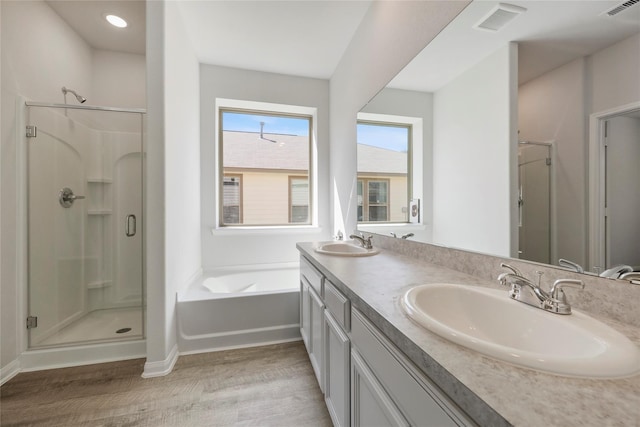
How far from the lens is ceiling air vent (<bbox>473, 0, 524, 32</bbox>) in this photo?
36.9 inches

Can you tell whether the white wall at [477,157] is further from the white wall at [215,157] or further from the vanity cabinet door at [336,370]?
the white wall at [215,157]

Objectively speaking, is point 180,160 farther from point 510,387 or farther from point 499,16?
point 510,387

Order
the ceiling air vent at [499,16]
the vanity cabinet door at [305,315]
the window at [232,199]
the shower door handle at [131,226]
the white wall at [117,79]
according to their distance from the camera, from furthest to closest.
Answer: the window at [232,199] → the white wall at [117,79] → the shower door handle at [131,226] → the vanity cabinet door at [305,315] → the ceiling air vent at [499,16]

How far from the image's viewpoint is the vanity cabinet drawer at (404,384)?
49 cm

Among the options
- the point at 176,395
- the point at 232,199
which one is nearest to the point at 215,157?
the point at 232,199

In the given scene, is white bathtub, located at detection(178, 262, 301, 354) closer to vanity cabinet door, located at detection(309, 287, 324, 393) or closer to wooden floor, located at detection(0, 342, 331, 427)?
wooden floor, located at detection(0, 342, 331, 427)

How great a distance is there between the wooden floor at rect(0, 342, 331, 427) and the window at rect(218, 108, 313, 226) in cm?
162

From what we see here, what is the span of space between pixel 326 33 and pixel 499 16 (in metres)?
1.70

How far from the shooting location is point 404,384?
24.4 inches

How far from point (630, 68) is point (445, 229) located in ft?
2.63

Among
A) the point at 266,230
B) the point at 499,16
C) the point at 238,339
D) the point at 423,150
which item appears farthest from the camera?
the point at 266,230

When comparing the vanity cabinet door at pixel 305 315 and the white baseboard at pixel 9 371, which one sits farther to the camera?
the vanity cabinet door at pixel 305 315

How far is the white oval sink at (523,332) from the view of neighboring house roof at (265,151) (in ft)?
8.79

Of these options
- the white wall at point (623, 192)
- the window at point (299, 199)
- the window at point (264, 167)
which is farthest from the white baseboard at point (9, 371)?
the white wall at point (623, 192)
